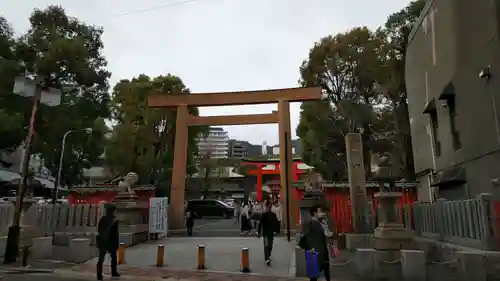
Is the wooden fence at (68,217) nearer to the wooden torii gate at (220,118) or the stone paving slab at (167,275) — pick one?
the stone paving slab at (167,275)

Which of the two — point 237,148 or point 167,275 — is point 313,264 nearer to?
point 167,275

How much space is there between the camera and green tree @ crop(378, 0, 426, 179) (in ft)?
83.0

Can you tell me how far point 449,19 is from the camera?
1358 cm

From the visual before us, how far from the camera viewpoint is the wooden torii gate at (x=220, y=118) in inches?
794

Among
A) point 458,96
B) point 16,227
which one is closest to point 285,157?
point 458,96

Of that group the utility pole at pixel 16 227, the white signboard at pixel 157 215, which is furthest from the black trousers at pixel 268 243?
the utility pole at pixel 16 227

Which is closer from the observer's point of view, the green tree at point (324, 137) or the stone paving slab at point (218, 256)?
the stone paving slab at point (218, 256)

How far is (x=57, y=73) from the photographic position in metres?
24.4

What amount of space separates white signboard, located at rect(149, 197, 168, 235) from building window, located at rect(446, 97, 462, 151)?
38.0 feet

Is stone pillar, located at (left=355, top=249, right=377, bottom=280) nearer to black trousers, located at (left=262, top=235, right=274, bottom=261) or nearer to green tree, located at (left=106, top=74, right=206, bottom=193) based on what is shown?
black trousers, located at (left=262, top=235, right=274, bottom=261)

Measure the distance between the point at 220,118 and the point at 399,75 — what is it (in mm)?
12119

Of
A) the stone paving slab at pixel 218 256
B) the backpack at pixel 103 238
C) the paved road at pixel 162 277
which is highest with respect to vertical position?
the backpack at pixel 103 238

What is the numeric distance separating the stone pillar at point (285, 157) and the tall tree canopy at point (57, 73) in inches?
521

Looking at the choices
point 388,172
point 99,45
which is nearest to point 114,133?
point 99,45
